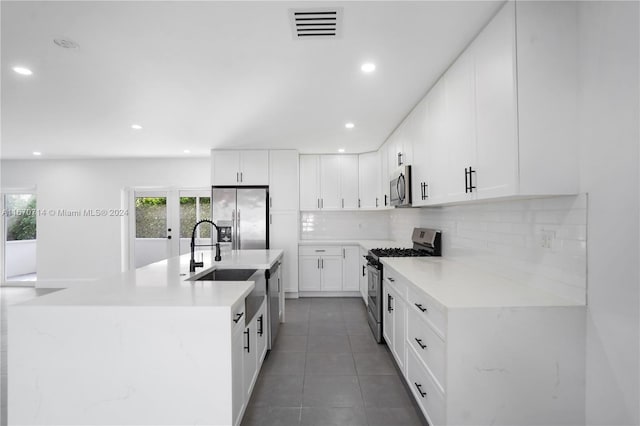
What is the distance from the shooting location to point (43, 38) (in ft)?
6.18

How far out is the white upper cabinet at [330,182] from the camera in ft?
17.5

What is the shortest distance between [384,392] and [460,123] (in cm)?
208

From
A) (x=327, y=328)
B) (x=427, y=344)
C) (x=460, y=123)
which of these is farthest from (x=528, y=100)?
(x=327, y=328)

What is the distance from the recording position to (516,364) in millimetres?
1522

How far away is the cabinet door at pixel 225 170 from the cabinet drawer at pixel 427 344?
3.66 m

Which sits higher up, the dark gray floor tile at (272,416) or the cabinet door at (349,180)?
the cabinet door at (349,180)

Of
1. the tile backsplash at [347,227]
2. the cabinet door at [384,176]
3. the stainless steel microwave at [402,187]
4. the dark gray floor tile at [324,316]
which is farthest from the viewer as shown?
the tile backsplash at [347,227]

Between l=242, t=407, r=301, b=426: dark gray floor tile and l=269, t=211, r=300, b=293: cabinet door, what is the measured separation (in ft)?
9.41

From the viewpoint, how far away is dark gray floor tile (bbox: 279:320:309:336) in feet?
11.6

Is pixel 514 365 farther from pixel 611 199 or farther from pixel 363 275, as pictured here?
pixel 363 275

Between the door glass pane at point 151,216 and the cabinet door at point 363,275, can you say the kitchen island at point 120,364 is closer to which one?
the cabinet door at point 363,275

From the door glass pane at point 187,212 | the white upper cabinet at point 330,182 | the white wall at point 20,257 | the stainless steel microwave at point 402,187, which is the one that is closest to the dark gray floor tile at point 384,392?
the stainless steel microwave at point 402,187

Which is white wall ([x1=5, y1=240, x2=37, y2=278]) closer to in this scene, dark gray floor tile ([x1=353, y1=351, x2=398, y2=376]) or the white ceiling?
the white ceiling

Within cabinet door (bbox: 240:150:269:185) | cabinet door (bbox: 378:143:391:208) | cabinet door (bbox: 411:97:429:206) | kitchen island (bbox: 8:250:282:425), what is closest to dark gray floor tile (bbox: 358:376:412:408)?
kitchen island (bbox: 8:250:282:425)
